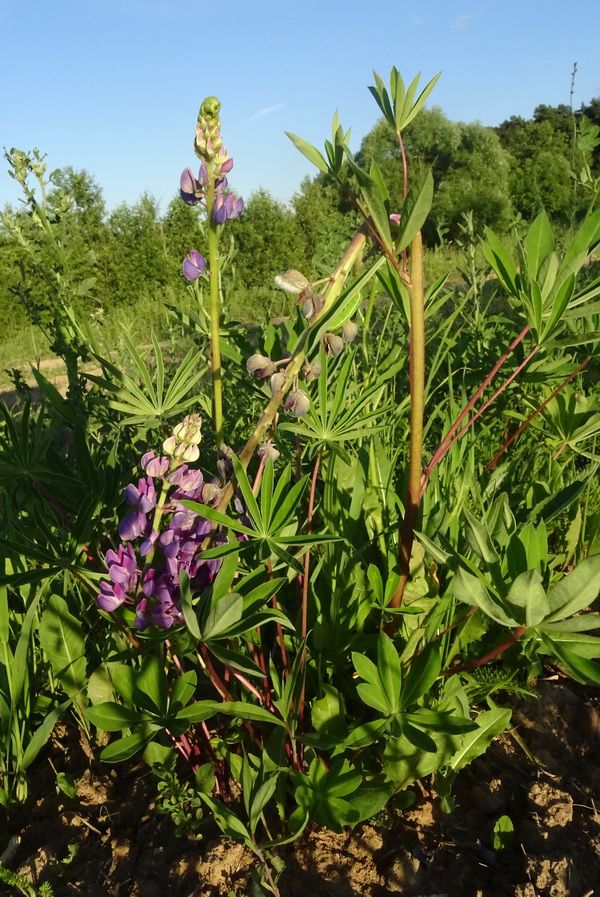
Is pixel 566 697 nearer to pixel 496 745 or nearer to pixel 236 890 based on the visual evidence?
pixel 496 745

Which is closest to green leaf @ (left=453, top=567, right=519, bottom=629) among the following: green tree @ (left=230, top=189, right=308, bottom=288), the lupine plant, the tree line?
the lupine plant

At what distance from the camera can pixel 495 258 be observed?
1214 millimetres

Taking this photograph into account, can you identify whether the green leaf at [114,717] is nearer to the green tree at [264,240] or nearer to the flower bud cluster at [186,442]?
the flower bud cluster at [186,442]

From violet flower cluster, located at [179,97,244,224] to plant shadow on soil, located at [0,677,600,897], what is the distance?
103 cm

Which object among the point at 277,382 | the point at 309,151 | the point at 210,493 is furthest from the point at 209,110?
the point at 210,493

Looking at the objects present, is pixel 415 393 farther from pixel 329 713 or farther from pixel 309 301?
pixel 329 713

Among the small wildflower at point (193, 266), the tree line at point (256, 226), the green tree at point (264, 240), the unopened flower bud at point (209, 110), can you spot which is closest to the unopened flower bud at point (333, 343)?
the small wildflower at point (193, 266)

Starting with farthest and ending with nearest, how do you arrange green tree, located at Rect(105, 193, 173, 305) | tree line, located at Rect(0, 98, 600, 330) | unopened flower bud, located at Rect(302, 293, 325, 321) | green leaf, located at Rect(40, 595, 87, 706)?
green tree, located at Rect(105, 193, 173, 305)
tree line, located at Rect(0, 98, 600, 330)
green leaf, located at Rect(40, 595, 87, 706)
unopened flower bud, located at Rect(302, 293, 325, 321)

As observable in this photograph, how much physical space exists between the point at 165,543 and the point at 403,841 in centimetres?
67

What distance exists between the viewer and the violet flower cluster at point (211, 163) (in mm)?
988

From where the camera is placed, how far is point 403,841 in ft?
3.81

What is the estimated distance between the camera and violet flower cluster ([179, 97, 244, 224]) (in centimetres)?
99

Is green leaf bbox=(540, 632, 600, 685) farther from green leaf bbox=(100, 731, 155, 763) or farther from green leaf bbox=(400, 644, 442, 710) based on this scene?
green leaf bbox=(100, 731, 155, 763)

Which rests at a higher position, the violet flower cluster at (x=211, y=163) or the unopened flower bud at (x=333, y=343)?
the violet flower cluster at (x=211, y=163)
